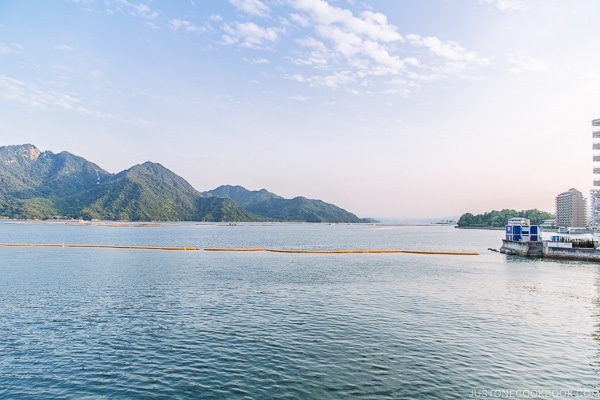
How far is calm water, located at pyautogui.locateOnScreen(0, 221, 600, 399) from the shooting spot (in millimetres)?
18344

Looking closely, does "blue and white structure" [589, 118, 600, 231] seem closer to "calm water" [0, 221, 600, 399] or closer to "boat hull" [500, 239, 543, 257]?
"boat hull" [500, 239, 543, 257]

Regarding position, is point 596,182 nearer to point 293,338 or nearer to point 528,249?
point 528,249

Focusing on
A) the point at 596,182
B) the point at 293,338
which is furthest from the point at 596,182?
the point at 293,338

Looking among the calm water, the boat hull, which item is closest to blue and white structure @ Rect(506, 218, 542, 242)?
the boat hull

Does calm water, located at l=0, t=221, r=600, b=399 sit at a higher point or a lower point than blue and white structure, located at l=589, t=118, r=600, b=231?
lower

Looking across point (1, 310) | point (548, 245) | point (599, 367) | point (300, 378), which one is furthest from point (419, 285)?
point (548, 245)

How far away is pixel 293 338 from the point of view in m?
25.7

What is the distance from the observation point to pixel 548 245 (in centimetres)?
8756

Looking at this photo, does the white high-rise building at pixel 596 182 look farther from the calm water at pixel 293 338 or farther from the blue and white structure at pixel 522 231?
the calm water at pixel 293 338

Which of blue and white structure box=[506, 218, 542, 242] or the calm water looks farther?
blue and white structure box=[506, 218, 542, 242]

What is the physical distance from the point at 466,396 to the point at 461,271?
171ft

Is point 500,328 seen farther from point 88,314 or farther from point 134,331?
point 88,314

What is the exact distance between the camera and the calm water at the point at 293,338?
1834cm

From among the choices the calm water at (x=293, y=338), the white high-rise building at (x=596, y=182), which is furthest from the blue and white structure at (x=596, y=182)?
the calm water at (x=293, y=338)
